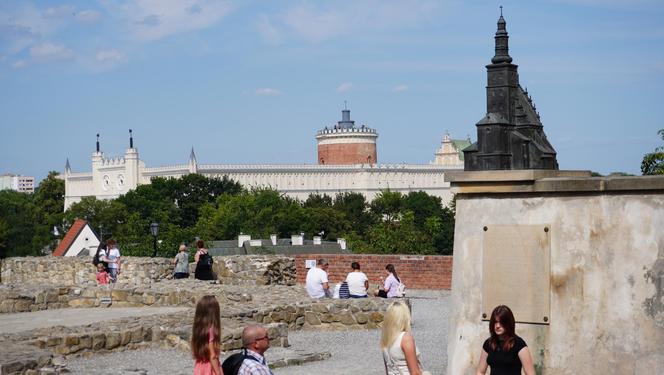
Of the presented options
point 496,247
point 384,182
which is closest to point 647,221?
point 496,247

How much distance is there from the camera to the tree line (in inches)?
3039

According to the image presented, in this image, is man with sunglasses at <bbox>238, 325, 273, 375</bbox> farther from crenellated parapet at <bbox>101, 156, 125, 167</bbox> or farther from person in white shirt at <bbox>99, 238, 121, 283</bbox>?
crenellated parapet at <bbox>101, 156, 125, 167</bbox>

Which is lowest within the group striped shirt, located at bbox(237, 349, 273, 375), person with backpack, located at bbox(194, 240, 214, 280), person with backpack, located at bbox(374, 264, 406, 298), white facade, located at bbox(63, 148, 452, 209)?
striped shirt, located at bbox(237, 349, 273, 375)

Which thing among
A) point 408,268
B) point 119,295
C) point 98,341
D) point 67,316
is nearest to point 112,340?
point 98,341

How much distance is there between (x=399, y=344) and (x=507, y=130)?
1.53m

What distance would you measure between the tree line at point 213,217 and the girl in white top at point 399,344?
152 feet

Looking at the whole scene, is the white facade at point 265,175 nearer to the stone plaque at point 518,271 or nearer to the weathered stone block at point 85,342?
the weathered stone block at point 85,342

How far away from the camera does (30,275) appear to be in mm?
29797

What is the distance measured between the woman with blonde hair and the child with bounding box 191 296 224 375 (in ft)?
3.58

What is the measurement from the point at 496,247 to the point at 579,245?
1.90 ft

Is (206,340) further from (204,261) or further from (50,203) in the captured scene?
(50,203)

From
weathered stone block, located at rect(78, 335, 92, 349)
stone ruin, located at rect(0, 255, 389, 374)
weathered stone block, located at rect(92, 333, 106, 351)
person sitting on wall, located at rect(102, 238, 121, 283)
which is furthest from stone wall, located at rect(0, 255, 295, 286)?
weathered stone block, located at rect(78, 335, 92, 349)

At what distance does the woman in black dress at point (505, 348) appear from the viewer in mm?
7602

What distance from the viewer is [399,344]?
26.5 feet
